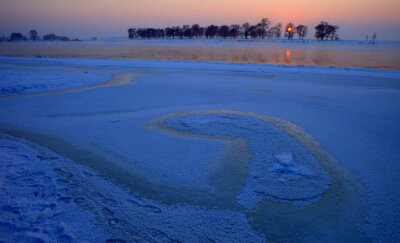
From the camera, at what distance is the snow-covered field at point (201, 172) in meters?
1.88

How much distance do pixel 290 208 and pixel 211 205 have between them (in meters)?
0.69

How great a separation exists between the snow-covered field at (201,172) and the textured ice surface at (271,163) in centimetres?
1

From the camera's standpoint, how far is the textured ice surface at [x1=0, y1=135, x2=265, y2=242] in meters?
1.77

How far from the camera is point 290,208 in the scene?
6.93ft

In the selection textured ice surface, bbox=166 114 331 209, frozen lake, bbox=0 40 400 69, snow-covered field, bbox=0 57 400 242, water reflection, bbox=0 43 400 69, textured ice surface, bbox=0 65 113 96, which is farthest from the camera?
frozen lake, bbox=0 40 400 69

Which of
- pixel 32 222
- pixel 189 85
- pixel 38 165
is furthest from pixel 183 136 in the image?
pixel 189 85

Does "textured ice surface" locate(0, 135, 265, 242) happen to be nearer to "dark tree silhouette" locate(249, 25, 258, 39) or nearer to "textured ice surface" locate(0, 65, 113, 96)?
"textured ice surface" locate(0, 65, 113, 96)

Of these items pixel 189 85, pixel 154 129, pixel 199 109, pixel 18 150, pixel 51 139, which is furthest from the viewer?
pixel 189 85

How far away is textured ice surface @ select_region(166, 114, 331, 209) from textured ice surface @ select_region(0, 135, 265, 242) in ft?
1.37

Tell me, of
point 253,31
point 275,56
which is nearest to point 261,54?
point 275,56

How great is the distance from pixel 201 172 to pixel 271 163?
2.70 feet

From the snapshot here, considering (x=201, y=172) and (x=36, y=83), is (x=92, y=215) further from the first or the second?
(x=36, y=83)

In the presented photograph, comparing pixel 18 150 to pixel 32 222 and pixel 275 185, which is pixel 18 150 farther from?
pixel 275 185

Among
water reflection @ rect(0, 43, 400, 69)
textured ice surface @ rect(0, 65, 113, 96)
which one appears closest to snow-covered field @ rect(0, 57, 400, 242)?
textured ice surface @ rect(0, 65, 113, 96)
